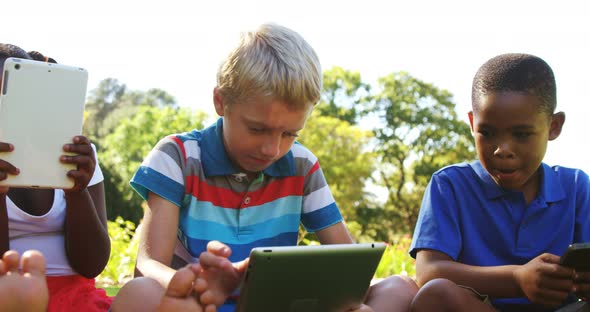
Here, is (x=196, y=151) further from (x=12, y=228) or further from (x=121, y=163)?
(x=121, y=163)

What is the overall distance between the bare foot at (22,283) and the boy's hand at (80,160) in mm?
422

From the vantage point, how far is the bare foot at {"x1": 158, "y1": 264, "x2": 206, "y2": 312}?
1.94 metres

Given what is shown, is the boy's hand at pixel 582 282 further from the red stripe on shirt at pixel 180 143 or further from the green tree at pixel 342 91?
the green tree at pixel 342 91

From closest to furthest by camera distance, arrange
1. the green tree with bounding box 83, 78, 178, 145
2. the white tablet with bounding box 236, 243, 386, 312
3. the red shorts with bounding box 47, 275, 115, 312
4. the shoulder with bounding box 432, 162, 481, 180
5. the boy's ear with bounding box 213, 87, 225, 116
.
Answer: the white tablet with bounding box 236, 243, 386, 312
the red shorts with bounding box 47, 275, 115, 312
the boy's ear with bounding box 213, 87, 225, 116
the shoulder with bounding box 432, 162, 481, 180
the green tree with bounding box 83, 78, 178, 145

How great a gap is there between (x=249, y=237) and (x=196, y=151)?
39 centimetres

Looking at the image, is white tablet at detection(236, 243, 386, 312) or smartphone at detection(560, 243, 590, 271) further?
smartphone at detection(560, 243, 590, 271)

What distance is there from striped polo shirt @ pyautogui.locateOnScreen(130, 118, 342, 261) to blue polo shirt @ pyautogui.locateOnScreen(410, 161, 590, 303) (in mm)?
419

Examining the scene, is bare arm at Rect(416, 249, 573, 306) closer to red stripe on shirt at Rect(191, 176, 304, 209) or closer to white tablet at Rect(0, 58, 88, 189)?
red stripe on shirt at Rect(191, 176, 304, 209)

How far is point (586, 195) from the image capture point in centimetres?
303

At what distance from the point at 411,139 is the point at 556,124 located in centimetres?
3035

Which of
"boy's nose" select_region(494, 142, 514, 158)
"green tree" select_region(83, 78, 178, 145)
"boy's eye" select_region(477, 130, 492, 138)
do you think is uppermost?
"boy's eye" select_region(477, 130, 492, 138)

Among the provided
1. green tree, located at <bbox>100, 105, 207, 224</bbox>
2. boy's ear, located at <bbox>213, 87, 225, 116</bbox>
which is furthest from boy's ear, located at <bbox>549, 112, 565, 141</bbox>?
green tree, located at <bbox>100, 105, 207, 224</bbox>

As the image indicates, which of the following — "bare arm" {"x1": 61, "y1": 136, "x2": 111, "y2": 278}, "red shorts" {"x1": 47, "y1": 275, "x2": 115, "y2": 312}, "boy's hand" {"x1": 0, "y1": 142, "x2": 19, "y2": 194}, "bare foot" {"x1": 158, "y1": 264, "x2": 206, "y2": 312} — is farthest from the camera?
"red shorts" {"x1": 47, "y1": 275, "x2": 115, "y2": 312}

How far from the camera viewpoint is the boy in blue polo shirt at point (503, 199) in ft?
9.21
